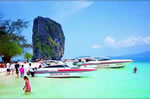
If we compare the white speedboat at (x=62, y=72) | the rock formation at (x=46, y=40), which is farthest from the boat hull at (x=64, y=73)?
the rock formation at (x=46, y=40)

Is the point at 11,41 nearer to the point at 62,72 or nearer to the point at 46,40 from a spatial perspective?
the point at 62,72

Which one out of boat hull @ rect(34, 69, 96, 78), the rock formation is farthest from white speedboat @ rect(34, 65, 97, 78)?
the rock formation

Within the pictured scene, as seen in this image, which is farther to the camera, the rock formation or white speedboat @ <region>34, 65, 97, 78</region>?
the rock formation

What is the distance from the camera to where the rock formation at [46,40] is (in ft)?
399

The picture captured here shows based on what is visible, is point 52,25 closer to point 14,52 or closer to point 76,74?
point 14,52

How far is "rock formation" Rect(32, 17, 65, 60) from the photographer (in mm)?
121500

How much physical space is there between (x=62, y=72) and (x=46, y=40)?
10323cm

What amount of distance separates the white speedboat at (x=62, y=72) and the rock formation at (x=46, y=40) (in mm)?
92898

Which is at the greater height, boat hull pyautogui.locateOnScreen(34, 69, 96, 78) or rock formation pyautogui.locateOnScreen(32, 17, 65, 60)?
rock formation pyautogui.locateOnScreen(32, 17, 65, 60)

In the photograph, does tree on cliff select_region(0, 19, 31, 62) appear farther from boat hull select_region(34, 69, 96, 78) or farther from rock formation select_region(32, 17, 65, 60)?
rock formation select_region(32, 17, 65, 60)

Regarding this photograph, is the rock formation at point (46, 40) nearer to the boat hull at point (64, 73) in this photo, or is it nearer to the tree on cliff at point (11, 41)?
the tree on cliff at point (11, 41)

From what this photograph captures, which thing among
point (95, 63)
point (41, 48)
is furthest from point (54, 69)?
Answer: point (41, 48)

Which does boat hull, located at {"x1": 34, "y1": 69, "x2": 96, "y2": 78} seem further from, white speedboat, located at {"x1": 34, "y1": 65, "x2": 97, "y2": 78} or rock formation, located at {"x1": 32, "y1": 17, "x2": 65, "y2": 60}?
rock formation, located at {"x1": 32, "y1": 17, "x2": 65, "y2": 60}

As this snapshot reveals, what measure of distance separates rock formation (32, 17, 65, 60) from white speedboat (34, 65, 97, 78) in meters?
92.9
